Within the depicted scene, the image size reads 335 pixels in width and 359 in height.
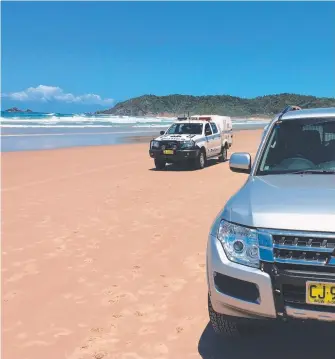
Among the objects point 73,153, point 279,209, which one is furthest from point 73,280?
point 73,153

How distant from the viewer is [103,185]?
1147 cm

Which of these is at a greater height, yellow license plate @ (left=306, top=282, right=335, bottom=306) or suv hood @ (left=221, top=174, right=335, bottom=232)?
suv hood @ (left=221, top=174, right=335, bottom=232)

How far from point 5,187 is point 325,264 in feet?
32.2

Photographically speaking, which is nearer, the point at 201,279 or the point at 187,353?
the point at 187,353

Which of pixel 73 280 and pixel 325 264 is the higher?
pixel 325 264

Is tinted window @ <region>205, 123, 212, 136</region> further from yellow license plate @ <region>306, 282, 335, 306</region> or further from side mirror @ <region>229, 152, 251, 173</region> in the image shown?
yellow license plate @ <region>306, 282, 335, 306</region>

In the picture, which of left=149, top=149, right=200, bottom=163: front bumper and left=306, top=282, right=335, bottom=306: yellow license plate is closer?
left=306, top=282, right=335, bottom=306: yellow license plate

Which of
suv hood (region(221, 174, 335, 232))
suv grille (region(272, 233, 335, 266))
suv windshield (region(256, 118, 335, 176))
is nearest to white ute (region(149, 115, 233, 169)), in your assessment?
suv windshield (region(256, 118, 335, 176))

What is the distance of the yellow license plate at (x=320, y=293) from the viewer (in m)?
2.80

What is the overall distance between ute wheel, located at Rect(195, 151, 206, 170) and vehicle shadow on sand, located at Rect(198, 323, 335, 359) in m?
11.4

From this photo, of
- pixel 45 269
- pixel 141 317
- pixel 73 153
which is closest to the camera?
pixel 141 317

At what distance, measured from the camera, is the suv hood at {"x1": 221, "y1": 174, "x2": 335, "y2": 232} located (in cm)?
288

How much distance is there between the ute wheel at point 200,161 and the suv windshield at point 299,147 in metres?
10.3

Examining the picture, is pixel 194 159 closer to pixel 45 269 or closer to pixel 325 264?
pixel 45 269
